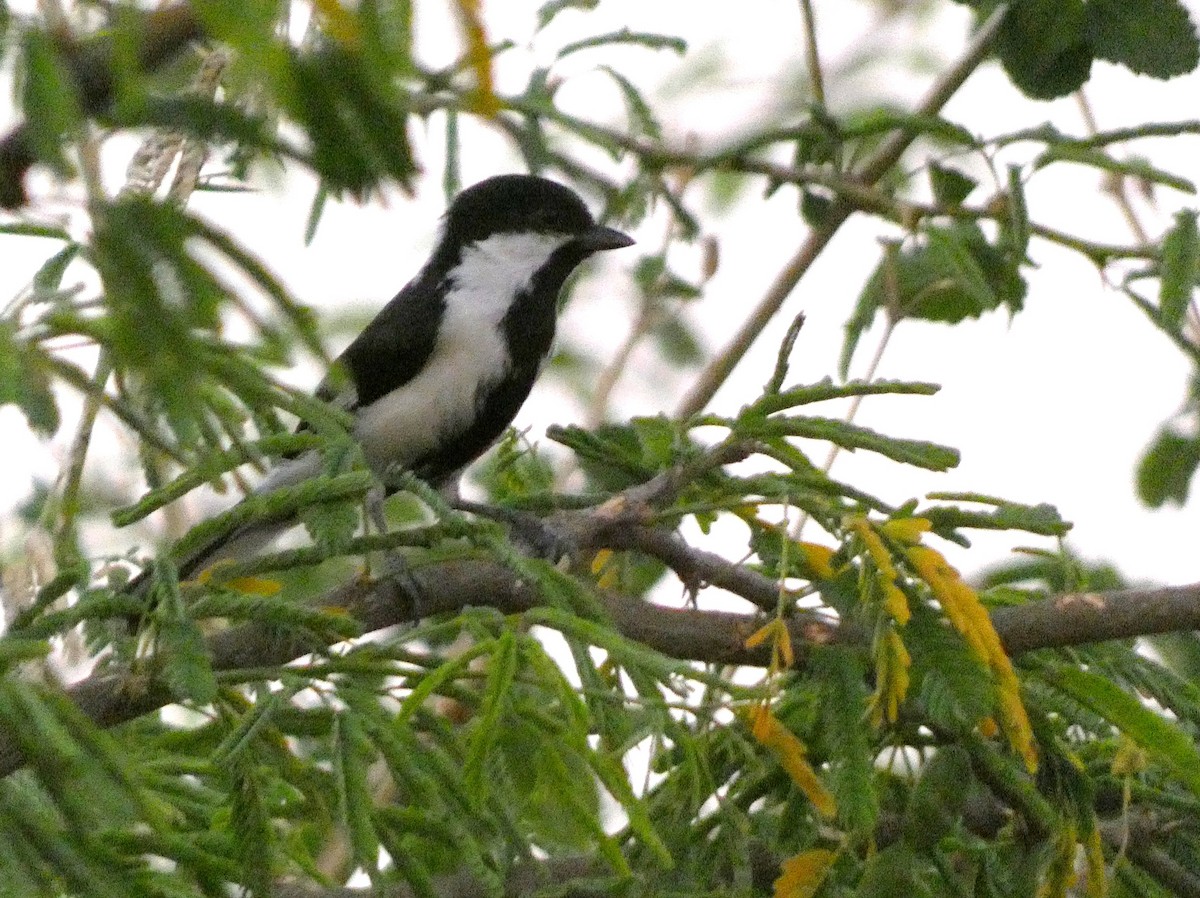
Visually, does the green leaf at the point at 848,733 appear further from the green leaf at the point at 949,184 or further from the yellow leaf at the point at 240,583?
the green leaf at the point at 949,184

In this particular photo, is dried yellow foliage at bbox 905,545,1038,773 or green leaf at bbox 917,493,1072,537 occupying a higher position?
green leaf at bbox 917,493,1072,537

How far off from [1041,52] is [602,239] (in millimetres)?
1577

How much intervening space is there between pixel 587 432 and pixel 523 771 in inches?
33.5

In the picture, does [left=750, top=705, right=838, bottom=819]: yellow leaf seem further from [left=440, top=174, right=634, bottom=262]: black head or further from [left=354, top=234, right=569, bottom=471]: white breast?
[left=440, top=174, right=634, bottom=262]: black head

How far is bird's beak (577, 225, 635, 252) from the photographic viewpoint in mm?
4746

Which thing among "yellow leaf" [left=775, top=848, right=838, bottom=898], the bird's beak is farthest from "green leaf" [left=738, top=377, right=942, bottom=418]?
the bird's beak

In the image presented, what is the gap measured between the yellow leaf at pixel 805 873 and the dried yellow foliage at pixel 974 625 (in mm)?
318

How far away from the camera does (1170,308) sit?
2.98 metres

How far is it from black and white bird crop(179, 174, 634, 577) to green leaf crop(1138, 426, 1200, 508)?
58.1 inches

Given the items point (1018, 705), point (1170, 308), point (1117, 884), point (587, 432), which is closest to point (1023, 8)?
point (1170, 308)

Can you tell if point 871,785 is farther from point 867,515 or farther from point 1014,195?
point 1014,195

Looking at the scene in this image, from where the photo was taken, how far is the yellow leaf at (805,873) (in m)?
2.21

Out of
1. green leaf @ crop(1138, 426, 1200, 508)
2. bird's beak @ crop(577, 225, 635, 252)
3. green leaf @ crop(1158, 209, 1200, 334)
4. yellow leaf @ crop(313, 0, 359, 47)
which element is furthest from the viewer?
bird's beak @ crop(577, 225, 635, 252)

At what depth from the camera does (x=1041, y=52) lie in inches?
135
